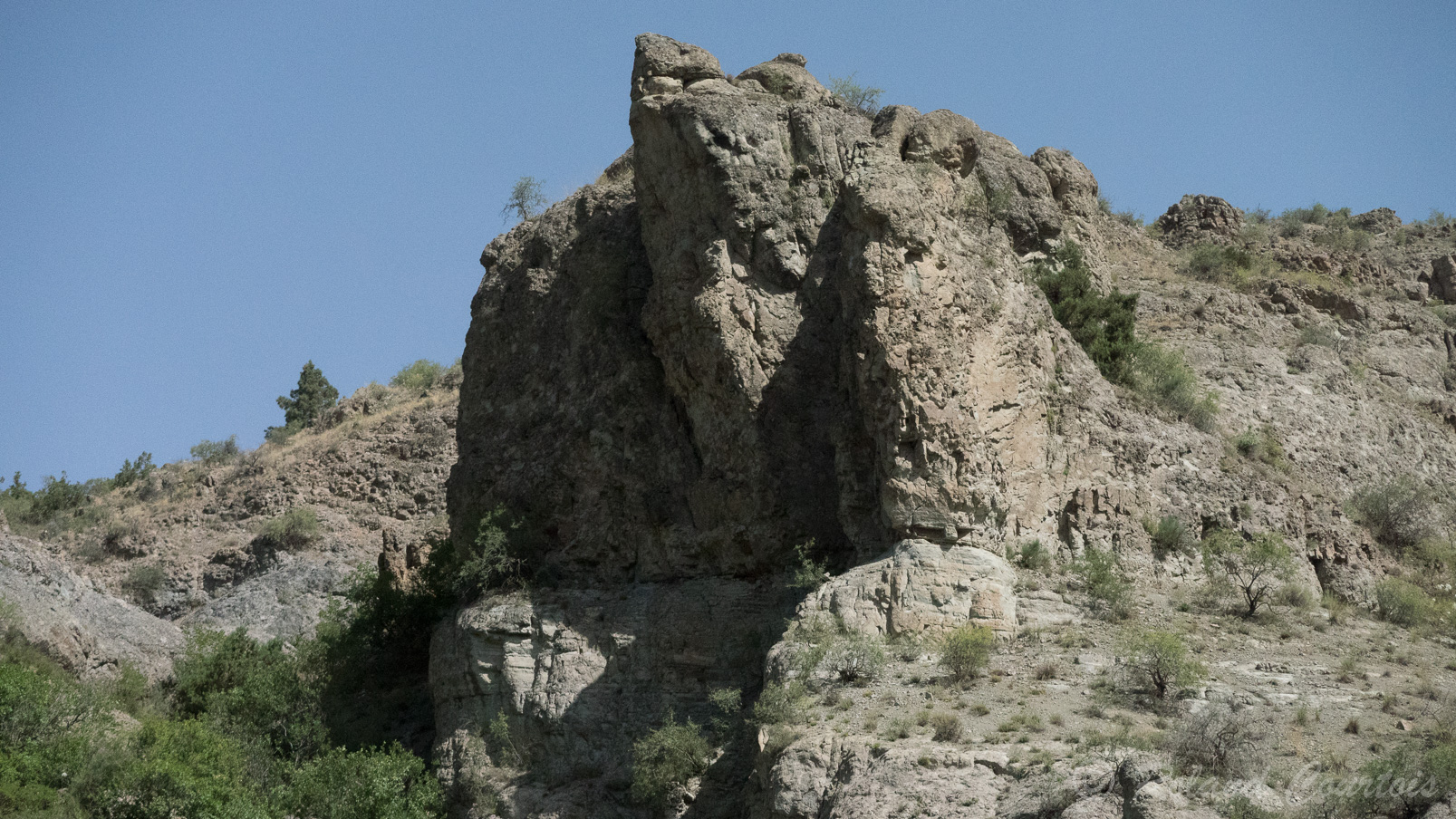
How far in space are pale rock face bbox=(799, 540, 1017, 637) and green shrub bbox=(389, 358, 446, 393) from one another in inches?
1216

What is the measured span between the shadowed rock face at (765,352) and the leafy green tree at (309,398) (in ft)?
110


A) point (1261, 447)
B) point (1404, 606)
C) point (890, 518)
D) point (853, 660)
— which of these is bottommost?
point (853, 660)

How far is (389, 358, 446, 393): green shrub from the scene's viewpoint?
173 ft

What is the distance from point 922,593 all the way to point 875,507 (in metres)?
2.43

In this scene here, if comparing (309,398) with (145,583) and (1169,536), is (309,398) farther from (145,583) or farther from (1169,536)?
(1169,536)

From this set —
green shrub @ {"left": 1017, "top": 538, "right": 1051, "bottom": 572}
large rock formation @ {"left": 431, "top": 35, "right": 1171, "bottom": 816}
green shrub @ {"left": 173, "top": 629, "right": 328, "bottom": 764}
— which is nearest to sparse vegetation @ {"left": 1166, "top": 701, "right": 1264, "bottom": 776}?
large rock formation @ {"left": 431, "top": 35, "right": 1171, "bottom": 816}

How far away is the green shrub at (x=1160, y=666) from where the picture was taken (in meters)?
20.9

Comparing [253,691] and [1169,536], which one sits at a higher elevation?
[1169,536]

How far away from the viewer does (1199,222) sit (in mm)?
41375

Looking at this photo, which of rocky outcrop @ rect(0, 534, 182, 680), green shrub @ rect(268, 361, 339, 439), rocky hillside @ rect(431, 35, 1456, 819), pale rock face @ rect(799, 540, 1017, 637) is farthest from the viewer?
green shrub @ rect(268, 361, 339, 439)

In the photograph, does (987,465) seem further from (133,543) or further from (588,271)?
(133,543)

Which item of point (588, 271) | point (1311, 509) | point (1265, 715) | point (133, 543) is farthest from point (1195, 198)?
point (133, 543)

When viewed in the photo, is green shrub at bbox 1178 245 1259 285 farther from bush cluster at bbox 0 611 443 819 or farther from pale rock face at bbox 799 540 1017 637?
bush cluster at bbox 0 611 443 819

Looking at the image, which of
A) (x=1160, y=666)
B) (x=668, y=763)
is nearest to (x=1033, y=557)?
(x=1160, y=666)
